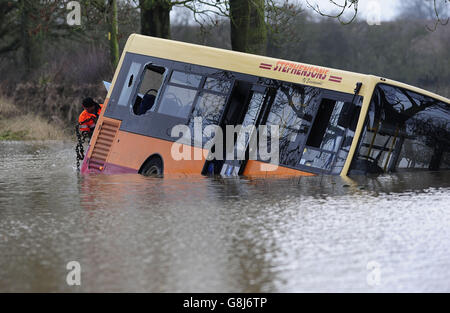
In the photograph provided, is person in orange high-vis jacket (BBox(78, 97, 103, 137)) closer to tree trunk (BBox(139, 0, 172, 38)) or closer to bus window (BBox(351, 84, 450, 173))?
A: bus window (BBox(351, 84, 450, 173))

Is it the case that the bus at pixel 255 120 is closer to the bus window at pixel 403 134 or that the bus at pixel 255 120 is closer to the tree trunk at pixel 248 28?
the bus window at pixel 403 134

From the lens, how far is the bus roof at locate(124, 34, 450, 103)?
14.4 m

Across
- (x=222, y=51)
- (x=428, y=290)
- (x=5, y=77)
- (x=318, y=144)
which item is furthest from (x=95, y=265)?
(x=5, y=77)

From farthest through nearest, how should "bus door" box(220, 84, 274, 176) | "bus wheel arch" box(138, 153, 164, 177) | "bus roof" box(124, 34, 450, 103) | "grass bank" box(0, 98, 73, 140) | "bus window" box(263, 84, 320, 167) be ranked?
1. "grass bank" box(0, 98, 73, 140)
2. "bus wheel arch" box(138, 153, 164, 177)
3. "bus door" box(220, 84, 274, 176)
4. "bus window" box(263, 84, 320, 167)
5. "bus roof" box(124, 34, 450, 103)

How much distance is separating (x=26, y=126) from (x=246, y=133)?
17.1 m

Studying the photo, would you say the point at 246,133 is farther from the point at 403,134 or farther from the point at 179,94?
the point at 403,134

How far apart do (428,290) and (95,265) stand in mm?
2700

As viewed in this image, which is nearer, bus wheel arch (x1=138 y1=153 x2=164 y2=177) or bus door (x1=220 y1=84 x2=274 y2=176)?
bus door (x1=220 y1=84 x2=274 y2=176)

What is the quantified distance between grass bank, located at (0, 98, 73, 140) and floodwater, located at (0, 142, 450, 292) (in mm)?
15699

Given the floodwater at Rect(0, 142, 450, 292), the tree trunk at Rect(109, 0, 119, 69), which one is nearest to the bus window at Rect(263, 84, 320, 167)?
the floodwater at Rect(0, 142, 450, 292)

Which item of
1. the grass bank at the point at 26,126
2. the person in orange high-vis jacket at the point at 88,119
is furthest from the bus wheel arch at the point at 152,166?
the grass bank at the point at 26,126

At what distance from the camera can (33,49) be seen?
41750 millimetres

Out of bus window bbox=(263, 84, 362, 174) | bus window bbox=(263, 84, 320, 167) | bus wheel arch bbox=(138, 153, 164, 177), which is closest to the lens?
bus window bbox=(263, 84, 362, 174)
